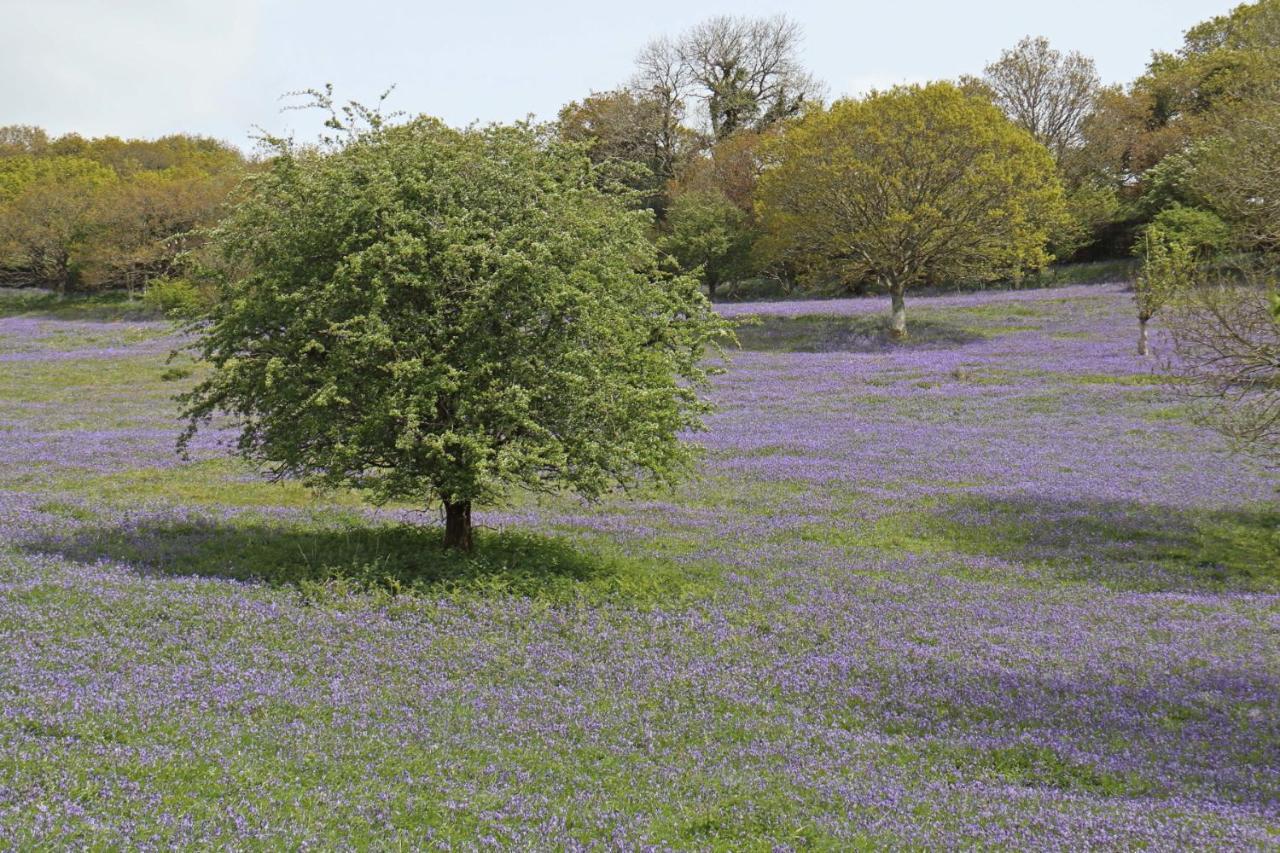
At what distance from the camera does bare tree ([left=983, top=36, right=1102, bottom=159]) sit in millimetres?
78250

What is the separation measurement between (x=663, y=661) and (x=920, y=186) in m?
42.6

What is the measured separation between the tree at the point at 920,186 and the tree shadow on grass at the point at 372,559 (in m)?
36.8

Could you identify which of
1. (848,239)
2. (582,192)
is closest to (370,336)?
(582,192)

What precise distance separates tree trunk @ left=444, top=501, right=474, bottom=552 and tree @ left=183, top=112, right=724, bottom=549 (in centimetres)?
58

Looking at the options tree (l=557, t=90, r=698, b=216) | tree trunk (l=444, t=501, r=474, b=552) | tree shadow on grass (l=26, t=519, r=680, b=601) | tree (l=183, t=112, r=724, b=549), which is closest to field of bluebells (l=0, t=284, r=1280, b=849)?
tree shadow on grass (l=26, t=519, r=680, b=601)

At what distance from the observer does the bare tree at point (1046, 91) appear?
257ft

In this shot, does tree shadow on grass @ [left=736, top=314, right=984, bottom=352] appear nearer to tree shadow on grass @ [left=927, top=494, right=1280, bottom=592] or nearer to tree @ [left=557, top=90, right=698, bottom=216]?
tree shadow on grass @ [left=927, top=494, right=1280, bottom=592]

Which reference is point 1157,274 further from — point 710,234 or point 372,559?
point 372,559

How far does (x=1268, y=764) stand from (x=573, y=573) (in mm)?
9397

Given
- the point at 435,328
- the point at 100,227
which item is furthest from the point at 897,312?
the point at 100,227

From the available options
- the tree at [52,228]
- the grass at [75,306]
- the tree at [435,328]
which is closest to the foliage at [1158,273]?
the tree at [435,328]

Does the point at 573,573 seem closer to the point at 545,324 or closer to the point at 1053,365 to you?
the point at 545,324

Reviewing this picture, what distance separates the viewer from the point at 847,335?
50531mm

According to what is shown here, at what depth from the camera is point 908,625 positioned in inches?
532
